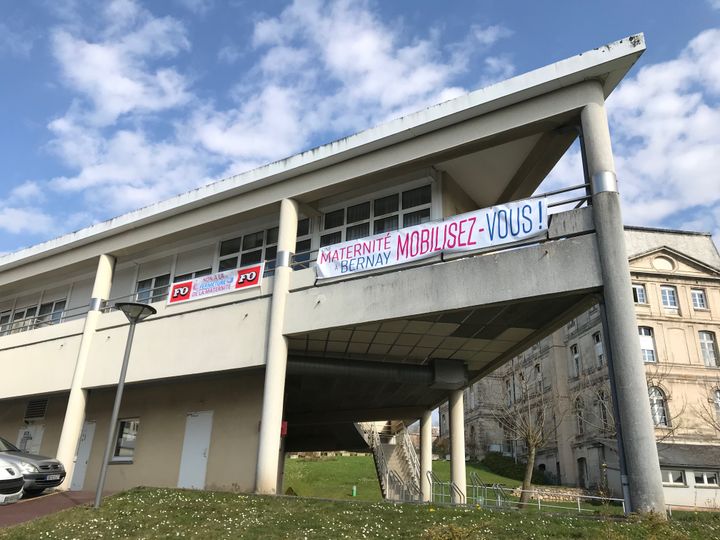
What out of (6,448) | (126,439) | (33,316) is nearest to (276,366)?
(6,448)

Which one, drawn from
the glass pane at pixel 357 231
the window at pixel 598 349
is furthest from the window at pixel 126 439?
the window at pixel 598 349

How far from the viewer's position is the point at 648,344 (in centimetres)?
4034

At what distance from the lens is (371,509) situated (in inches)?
433

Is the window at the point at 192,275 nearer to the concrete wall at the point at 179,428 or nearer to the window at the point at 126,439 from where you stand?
the concrete wall at the point at 179,428

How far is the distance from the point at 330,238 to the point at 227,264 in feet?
13.7

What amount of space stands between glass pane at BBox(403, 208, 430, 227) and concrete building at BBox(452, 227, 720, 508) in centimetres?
2346

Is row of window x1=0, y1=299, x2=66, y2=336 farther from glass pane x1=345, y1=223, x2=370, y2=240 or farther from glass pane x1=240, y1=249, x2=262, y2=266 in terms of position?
glass pane x1=345, y1=223, x2=370, y2=240

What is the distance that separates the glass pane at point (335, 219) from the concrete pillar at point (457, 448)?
703 cm

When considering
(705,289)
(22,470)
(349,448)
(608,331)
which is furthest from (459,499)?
(705,289)

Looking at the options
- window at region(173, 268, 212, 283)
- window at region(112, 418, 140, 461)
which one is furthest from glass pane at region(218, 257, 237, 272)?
window at region(112, 418, 140, 461)

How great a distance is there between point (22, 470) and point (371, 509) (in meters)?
9.13

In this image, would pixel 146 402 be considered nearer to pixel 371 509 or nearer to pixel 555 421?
pixel 371 509

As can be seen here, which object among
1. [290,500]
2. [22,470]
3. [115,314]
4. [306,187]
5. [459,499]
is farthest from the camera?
[115,314]

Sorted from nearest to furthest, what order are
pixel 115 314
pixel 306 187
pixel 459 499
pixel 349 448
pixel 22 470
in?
1. pixel 22 470
2. pixel 306 187
3. pixel 459 499
4. pixel 115 314
5. pixel 349 448
